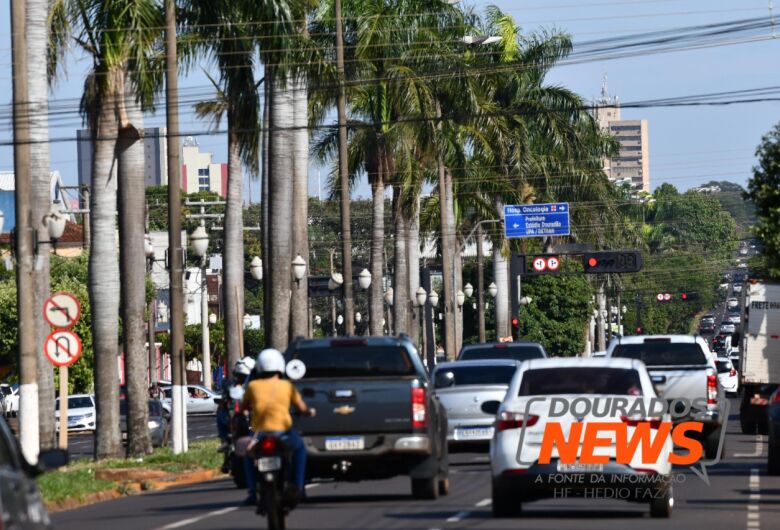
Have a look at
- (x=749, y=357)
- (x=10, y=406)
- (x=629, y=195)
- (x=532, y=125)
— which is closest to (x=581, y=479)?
(x=749, y=357)

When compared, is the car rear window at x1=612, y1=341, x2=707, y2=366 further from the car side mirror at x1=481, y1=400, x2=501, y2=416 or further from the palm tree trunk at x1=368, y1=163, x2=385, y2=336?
the palm tree trunk at x1=368, y1=163, x2=385, y2=336

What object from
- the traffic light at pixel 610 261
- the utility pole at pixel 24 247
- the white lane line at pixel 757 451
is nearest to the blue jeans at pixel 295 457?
the utility pole at pixel 24 247

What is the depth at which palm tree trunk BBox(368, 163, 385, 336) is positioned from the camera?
177ft

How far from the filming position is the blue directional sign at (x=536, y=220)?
68.6 metres

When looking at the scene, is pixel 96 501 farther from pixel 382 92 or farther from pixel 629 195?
pixel 629 195

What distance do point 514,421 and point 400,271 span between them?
40.0 metres

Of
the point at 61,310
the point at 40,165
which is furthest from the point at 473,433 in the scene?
the point at 40,165

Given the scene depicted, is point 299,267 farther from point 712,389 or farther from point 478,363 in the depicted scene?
point 712,389

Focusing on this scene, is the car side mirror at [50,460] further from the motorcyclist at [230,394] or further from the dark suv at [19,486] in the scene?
the motorcyclist at [230,394]

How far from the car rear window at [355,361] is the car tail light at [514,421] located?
2.39 metres

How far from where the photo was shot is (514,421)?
17.0 m

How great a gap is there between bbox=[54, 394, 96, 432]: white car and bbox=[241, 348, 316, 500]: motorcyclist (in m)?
39.1

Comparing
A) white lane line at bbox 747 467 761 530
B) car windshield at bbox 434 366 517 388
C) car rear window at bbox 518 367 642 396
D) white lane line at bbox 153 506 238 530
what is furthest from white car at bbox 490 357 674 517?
car windshield at bbox 434 366 517 388

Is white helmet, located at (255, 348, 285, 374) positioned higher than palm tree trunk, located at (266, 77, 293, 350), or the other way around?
palm tree trunk, located at (266, 77, 293, 350)
